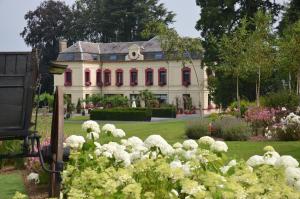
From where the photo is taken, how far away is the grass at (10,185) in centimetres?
740

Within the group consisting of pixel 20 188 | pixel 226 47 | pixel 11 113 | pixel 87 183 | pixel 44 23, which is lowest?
pixel 20 188

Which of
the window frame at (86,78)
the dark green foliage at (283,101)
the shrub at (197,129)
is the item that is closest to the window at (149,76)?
the window frame at (86,78)

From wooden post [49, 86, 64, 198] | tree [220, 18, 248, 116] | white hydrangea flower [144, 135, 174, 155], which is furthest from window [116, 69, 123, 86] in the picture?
white hydrangea flower [144, 135, 174, 155]

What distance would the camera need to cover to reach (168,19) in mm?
59156

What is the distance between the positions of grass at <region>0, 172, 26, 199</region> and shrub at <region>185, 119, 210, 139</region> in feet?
31.3

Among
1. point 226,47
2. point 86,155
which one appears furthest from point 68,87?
point 86,155

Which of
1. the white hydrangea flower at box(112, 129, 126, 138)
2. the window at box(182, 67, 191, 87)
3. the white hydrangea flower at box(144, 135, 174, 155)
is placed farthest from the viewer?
the window at box(182, 67, 191, 87)

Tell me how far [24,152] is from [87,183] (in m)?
1.32

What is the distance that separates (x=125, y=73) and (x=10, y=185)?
4277 centimetres

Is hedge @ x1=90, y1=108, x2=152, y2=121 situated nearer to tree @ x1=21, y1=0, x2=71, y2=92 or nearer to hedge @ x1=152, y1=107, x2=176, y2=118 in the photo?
hedge @ x1=152, y1=107, x2=176, y2=118

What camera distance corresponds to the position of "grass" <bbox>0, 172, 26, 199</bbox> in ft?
24.3

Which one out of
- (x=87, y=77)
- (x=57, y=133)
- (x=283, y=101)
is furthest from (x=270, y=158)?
(x=87, y=77)

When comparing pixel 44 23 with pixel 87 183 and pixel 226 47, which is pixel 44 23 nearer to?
pixel 226 47

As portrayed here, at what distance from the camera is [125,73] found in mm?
50719
